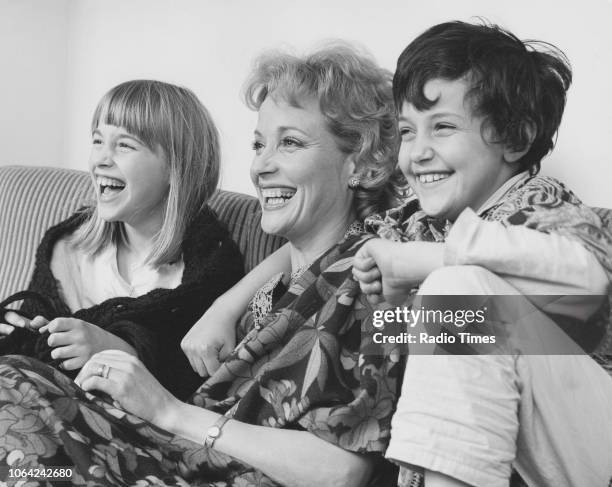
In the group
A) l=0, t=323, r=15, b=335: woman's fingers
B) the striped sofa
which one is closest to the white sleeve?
l=0, t=323, r=15, b=335: woman's fingers

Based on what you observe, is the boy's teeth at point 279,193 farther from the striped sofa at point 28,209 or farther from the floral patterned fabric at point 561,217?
the striped sofa at point 28,209

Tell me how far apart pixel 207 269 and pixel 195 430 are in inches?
19.3

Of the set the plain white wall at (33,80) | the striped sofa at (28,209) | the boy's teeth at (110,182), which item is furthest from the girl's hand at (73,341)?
the plain white wall at (33,80)

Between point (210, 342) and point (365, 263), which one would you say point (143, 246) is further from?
point (365, 263)

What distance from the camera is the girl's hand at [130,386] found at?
1356 mm

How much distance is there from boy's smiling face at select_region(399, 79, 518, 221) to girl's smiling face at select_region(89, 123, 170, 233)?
670 mm

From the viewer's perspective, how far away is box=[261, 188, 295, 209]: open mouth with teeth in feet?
5.27

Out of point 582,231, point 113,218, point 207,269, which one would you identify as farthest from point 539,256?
point 113,218

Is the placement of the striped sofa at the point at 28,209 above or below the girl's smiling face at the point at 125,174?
below

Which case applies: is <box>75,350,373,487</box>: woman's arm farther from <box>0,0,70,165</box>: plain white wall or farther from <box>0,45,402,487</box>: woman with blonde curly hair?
<box>0,0,70,165</box>: plain white wall

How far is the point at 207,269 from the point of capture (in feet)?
5.75

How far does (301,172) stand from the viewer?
1.58 meters

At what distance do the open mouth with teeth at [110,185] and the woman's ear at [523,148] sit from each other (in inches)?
33.9

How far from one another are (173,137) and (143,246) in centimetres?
25
